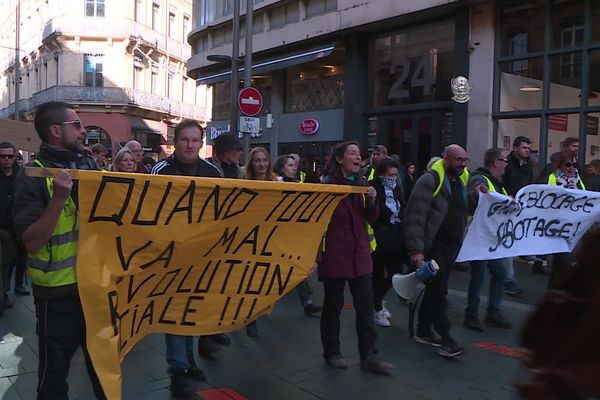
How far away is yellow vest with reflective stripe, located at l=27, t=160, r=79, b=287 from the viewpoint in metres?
2.82

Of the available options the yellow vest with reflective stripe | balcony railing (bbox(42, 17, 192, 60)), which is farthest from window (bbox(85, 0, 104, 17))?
the yellow vest with reflective stripe

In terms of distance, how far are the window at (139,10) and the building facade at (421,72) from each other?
20442mm

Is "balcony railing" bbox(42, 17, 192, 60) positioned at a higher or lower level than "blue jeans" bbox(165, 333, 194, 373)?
higher

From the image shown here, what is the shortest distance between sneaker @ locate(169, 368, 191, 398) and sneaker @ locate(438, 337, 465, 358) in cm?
224

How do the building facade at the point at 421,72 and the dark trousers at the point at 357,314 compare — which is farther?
the building facade at the point at 421,72

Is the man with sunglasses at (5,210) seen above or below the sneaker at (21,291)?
above

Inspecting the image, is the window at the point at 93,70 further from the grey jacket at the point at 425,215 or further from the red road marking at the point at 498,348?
the red road marking at the point at 498,348

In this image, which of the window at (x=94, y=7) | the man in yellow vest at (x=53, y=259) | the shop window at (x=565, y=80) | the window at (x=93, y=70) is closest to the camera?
the man in yellow vest at (x=53, y=259)

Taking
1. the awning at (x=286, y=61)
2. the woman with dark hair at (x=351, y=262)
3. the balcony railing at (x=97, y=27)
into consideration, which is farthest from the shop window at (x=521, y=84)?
the balcony railing at (x=97, y=27)

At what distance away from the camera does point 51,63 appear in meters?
38.6

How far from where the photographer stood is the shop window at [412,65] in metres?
13.7

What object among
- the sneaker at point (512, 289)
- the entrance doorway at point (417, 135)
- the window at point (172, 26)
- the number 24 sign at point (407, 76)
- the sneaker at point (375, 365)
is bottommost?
the sneaker at point (375, 365)

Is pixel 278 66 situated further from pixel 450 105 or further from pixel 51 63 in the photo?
pixel 51 63

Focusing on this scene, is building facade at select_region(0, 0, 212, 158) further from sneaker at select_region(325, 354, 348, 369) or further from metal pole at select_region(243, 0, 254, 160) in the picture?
sneaker at select_region(325, 354, 348, 369)
